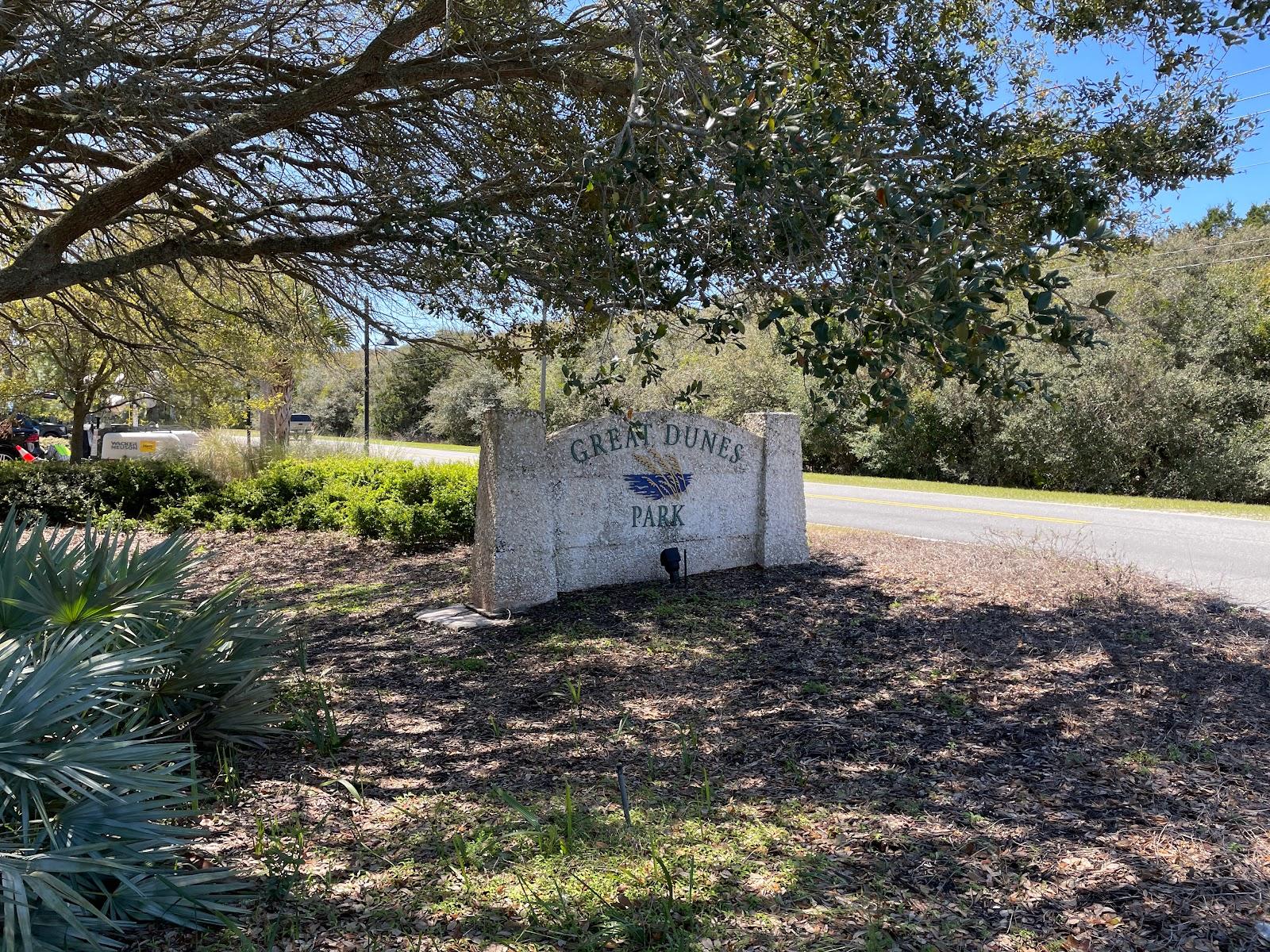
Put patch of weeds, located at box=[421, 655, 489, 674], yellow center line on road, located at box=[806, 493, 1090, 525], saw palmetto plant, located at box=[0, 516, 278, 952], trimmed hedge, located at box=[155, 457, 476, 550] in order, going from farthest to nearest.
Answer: yellow center line on road, located at box=[806, 493, 1090, 525]
trimmed hedge, located at box=[155, 457, 476, 550]
patch of weeds, located at box=[421, 655, 489, 674]
saw palmetto plant, located at box=[0, 516, 278, 952]

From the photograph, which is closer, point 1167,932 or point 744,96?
point 1167,932

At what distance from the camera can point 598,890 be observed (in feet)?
10.3

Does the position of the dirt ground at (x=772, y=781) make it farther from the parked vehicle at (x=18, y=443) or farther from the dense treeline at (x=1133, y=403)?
the parked vehicle at (x=18, y=443)

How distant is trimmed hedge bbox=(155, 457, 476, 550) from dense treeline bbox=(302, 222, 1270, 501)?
19.5 feet

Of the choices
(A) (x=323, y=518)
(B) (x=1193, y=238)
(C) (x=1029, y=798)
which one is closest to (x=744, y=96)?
(C) (x=1029, y=798)

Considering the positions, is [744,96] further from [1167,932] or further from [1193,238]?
[1193,238]

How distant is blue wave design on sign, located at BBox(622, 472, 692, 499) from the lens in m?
8.32

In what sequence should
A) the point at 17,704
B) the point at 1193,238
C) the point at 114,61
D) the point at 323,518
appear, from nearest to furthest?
the point at 17,704, the point at 114,61, the point at 323,518, the point at 1193,238

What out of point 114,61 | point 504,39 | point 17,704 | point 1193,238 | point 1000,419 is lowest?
point 17,704

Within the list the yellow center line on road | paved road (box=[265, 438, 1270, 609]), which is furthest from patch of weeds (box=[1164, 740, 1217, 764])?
the yellow center line on road

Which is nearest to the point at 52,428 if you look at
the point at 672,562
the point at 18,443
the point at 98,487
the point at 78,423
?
the point at 18,443

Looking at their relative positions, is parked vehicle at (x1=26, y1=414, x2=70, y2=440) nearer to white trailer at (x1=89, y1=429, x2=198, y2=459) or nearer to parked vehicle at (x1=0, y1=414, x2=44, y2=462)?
parked vehicle at (x1=0, y1=414, x2=44, y2=462)

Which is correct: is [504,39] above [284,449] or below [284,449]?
above

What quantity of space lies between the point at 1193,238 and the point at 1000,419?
11.5 metres
